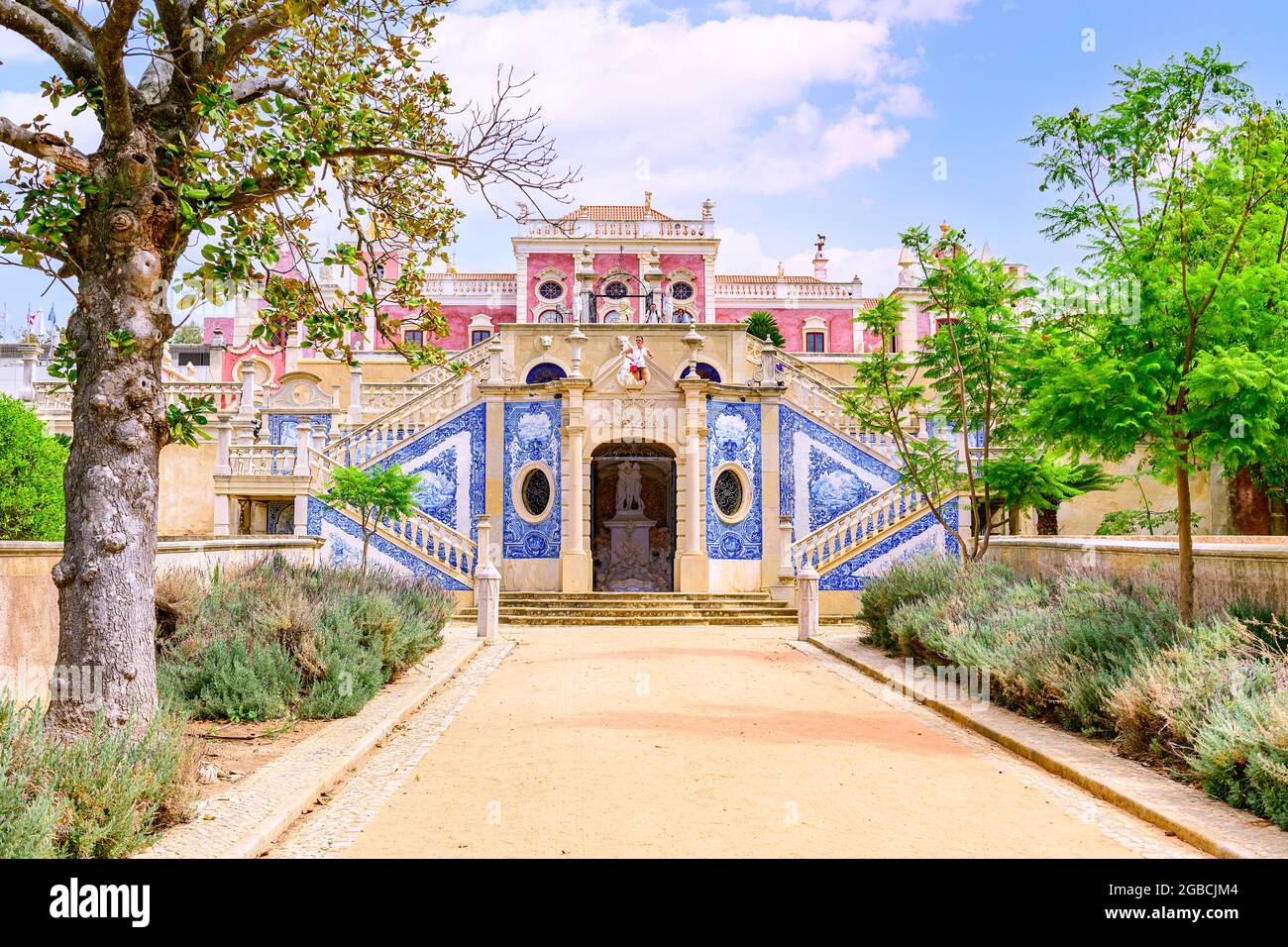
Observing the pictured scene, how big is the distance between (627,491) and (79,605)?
19.3 meters

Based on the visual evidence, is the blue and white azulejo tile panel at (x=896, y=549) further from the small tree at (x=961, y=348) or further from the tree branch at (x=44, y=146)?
the tree branch at (x=44, y=146)

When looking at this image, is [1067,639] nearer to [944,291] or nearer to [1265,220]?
[1265,220]

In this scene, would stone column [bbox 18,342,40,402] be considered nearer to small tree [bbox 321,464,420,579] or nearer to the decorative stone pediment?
the decorative stone pediment

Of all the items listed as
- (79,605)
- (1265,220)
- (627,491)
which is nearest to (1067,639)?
(1265,220)

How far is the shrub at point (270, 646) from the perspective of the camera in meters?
9.20

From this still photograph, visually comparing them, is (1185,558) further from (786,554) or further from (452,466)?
(452,466)

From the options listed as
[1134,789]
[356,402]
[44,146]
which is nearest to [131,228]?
[44,146]

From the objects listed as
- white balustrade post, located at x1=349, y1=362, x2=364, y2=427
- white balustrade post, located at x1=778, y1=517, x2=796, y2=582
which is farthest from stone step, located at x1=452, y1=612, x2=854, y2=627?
white balustrade post, located at x1=349, y1=362, x2=364, y2=427

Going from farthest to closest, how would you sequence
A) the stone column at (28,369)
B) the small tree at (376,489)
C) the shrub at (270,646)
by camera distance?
the stone column at (28,369) < the small tree at (376,489) < the shrub at (270,646)

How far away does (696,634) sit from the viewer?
721 inches

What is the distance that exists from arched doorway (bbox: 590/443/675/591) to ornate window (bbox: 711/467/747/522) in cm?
196

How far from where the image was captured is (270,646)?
9.84 meters

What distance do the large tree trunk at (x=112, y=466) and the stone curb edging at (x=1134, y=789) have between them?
6604 mm

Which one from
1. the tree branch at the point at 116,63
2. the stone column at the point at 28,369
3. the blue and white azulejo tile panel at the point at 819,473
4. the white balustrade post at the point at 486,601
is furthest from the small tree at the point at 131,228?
the stone column at the point at 28,369
